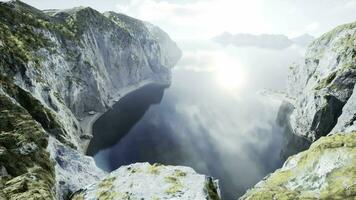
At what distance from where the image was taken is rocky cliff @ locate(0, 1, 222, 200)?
3875 centimetres

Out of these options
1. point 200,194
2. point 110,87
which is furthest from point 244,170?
point 110,87

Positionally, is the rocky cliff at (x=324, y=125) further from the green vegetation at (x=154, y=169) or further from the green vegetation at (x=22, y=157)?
the green vegetation at (x=22, y=157)

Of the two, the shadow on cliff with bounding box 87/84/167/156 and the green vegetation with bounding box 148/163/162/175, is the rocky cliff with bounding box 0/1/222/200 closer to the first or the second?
the green vegetation with bounding box 148/163/162/175

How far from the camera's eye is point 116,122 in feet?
485

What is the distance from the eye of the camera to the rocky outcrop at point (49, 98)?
40312 millimetres

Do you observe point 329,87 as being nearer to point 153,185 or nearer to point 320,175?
point 320,175

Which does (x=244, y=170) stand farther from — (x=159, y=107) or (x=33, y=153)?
(x=159, y=107)

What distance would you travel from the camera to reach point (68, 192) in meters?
42.9

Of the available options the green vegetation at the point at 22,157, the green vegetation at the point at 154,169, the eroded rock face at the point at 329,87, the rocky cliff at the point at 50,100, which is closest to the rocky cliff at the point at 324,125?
the eroded rock face at the point at 329,87

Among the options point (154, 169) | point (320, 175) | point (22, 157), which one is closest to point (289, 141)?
point (320, 175)

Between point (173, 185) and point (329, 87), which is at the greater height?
point (329, 87)

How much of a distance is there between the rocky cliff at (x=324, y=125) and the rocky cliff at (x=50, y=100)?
8.86 m

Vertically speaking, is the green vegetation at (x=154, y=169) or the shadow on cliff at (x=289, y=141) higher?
the green vegetation at (x=154, y=169)

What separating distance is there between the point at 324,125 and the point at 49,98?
90.8 metres
